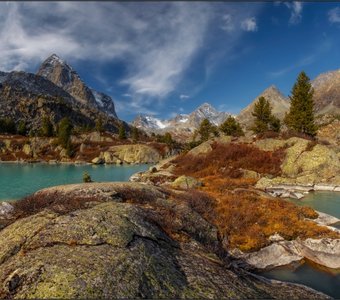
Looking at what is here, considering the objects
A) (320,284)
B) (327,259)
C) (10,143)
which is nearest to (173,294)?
(320,284)

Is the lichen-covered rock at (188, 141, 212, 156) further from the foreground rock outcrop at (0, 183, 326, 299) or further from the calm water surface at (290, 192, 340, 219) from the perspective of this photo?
the foreground rock outcrop at (0, 183, 326, 299)

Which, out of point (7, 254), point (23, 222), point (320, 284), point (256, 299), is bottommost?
point (320, 284)

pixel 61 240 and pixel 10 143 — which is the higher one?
pixel 10 143

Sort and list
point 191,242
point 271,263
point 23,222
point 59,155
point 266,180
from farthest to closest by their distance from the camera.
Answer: point 59,155 < point 266,180 < point 271,263 < point 191,242 < point 23,222

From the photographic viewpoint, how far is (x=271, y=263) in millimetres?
17812

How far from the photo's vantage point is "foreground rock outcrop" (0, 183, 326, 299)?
876 cm

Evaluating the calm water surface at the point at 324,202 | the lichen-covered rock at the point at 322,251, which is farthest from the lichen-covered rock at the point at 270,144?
the lichen-covered rock at the point at 322,251

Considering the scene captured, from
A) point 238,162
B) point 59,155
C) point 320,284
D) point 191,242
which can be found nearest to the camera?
point 191,242

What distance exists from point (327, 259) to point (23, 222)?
16.8 metres

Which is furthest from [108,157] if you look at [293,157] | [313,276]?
[313,276]

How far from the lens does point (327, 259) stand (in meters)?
17.9

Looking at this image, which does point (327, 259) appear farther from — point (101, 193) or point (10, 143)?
point (10, 143)

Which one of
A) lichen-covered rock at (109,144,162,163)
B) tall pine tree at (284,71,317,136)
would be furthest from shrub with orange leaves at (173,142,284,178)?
lichen-covered rock at (109,144,162,163)

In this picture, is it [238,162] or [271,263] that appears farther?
[238,162]
